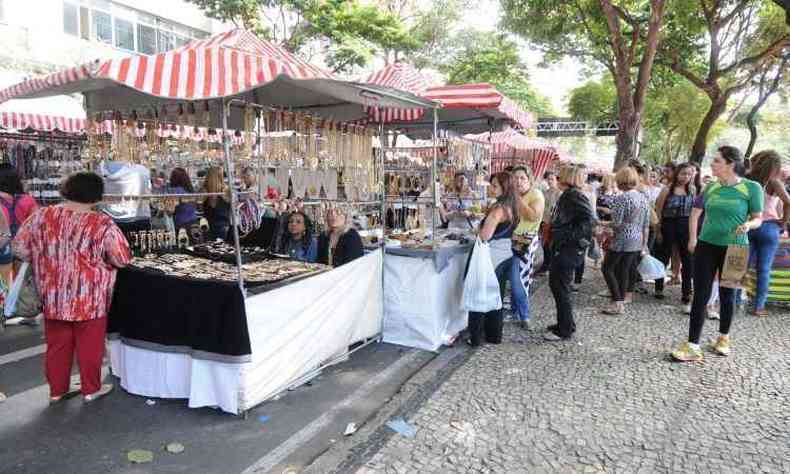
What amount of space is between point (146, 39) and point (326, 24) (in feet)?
26.3

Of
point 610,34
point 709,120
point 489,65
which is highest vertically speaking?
point 489,65

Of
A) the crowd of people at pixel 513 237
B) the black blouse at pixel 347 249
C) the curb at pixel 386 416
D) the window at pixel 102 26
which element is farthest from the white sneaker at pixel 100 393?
the window at pixel 102 26

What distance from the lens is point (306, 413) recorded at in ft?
11.4

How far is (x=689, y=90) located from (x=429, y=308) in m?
24.1

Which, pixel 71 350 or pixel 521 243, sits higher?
pixel 521 243

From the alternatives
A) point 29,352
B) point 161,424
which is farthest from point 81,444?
point 29,352

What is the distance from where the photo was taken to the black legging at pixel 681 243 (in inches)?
247

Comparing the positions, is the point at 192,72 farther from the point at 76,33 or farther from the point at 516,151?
the point at 76,33

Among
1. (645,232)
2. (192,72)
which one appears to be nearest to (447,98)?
(645,232)

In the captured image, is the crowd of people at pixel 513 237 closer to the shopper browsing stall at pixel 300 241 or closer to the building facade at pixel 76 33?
the shopper browsing stall at pixel 300 241

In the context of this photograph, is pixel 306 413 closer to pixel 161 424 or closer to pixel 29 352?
pixel 161 424

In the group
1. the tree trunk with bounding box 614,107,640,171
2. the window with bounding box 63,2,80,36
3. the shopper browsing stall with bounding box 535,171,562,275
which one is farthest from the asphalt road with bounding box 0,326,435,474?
the window with bounding box 63,2,80,36

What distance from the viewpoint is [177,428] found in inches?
128

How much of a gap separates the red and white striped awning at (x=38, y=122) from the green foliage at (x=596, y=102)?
65.1ft
